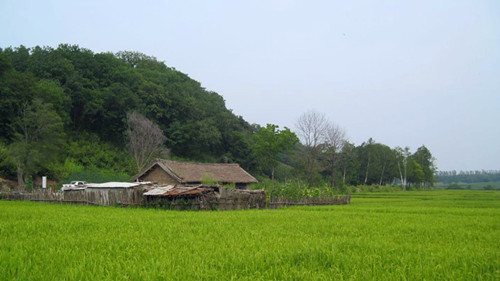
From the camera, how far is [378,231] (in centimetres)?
996

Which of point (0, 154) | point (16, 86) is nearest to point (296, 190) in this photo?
point (0, 154)

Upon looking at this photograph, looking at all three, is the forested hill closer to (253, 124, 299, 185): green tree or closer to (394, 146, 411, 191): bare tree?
(253, 124, 299, 185): green tree

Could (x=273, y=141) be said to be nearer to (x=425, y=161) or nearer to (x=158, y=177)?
(x=158, y=177)

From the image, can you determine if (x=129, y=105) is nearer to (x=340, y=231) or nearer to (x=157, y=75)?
(x=157, y=75)

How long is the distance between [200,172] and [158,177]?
Result: 331cm

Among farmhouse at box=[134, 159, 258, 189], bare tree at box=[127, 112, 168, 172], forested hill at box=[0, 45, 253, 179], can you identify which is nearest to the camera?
farmhouse at box=[134, 159, 258, 189]

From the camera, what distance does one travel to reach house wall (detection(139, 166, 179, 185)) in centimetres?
2852

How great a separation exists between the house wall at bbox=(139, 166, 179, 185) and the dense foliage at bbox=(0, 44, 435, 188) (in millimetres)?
8030

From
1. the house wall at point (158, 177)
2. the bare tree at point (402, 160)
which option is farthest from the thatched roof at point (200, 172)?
the bare tree at point (402, 160)

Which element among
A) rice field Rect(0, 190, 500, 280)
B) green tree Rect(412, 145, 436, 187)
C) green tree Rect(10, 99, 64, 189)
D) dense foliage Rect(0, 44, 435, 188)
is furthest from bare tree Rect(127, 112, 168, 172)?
green tree Rect(412, 145, 436, 187)

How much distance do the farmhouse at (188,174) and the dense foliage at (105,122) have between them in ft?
25.0

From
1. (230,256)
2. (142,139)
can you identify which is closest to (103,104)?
(142,139)

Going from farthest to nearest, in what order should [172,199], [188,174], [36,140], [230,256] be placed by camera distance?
1. [36,140]
2. [188,174]
3. [172,199]
4. [230,256]

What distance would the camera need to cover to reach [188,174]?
29250 mm
